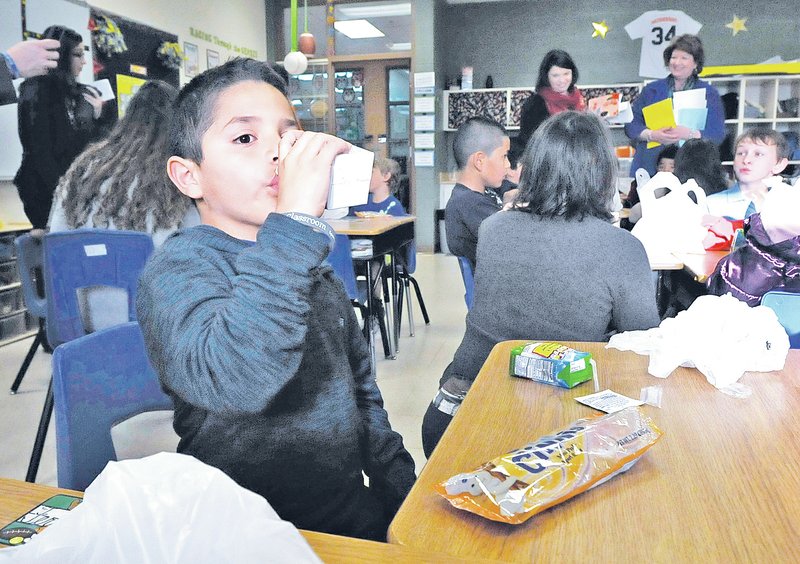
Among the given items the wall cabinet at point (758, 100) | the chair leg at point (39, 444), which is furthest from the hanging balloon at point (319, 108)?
the chair leg at point (39, 444)

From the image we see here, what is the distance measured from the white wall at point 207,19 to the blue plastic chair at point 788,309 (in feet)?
16.5

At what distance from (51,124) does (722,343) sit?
4.69 meters

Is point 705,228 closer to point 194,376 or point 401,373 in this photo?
point 401,373

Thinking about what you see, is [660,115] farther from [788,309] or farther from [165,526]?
[165,526]

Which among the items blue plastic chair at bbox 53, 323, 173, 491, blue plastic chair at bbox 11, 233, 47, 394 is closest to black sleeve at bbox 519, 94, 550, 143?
Answer: blue plastic chair at bbox 11, 233, 47, 394

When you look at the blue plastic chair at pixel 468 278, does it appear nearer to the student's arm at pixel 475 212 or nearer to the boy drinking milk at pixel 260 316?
the student's arm at pixel 475 212

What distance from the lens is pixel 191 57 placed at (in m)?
6.27

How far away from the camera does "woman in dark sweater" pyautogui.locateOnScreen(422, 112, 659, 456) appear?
154 cm

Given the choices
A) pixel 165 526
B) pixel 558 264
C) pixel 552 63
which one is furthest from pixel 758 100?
pixel 165 526

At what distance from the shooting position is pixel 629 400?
3.24 ft

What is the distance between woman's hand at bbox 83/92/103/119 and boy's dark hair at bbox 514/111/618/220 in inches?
169

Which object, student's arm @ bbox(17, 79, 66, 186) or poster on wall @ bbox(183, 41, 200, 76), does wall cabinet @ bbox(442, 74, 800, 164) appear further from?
student's arm @ bbox(17, 79, 66, 186)

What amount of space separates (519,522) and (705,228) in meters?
2.55

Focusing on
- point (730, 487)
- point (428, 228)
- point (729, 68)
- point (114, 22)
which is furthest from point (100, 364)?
point (729, 68)
